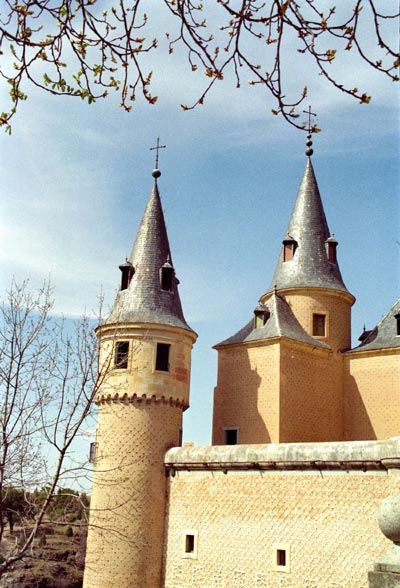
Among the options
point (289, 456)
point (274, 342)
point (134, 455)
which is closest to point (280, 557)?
point (289, 456)

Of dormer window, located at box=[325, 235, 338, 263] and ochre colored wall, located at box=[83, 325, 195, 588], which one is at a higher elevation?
dormer window, located at box=[325, 235, 338, 263]

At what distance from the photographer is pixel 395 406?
2059 centimetres

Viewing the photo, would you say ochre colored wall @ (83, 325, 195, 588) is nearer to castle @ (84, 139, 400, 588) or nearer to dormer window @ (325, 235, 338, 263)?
castle @ (84, 139, 400, 588)

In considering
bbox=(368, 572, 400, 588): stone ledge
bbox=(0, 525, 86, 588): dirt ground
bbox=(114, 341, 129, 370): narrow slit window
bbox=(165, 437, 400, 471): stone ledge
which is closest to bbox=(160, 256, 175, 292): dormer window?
bbox=(114, 341, 129, 370): narrow slit window

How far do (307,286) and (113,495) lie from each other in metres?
9.39

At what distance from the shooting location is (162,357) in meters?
19.8

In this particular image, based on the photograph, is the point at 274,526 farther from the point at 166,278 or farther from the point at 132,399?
the point at 166,278

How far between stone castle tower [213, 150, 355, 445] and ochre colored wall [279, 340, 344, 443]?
0.10 feet

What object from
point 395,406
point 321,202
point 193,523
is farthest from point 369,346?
point 193,523

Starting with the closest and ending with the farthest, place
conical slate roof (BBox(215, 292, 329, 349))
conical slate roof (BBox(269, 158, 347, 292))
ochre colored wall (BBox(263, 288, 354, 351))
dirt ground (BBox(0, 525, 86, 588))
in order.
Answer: conical slate roof (BBox(215, 292, 329, 349)) → ochre colored wall (BBox(263, 288, 354, 351)) → conical slate roof (BBox(269, 158, 347, 292)) → dirt ground (BBox(0, 525, 86, 588))

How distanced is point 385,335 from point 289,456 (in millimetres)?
7283

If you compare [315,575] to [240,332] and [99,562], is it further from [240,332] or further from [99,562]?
[240,332]

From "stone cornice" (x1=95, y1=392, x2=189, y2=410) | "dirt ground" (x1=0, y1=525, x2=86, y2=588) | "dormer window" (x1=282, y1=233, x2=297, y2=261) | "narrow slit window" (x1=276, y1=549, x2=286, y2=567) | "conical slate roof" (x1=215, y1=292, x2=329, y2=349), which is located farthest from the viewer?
"dirt ground" (x1=0, y1=525, x2=86, y2=588)

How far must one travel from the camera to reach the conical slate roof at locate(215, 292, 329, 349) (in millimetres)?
21000
